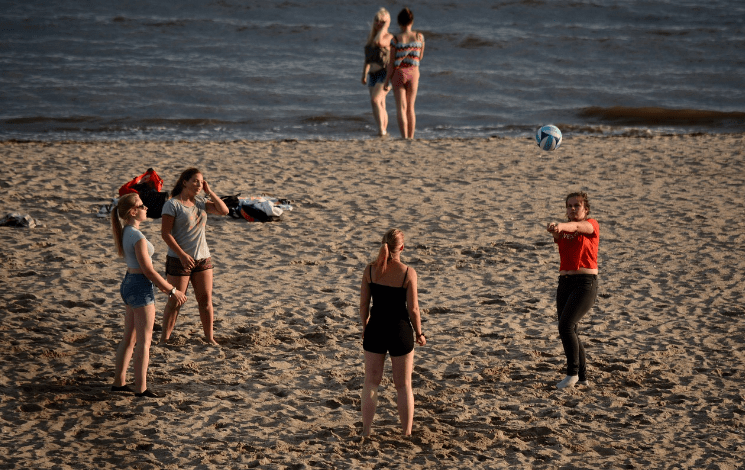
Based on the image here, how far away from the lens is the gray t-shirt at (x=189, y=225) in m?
6.53

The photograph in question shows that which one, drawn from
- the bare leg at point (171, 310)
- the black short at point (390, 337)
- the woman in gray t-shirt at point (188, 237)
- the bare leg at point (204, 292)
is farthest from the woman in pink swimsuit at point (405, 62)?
the black short at point (390, 337)

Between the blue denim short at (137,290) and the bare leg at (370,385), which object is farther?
the blue denim short at (137,290)

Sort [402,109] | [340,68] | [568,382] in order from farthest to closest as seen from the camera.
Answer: [340,68] < [402,109] < [568,382]

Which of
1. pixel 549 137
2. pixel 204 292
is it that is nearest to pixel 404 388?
pixel 204 292

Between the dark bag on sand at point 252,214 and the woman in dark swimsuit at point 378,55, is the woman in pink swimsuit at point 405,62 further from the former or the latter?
the dark bag on sand at point 252,214

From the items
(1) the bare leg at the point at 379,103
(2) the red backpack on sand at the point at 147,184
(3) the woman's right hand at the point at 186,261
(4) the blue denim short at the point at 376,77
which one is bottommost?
(3) the woman's right hand at the point at 186,261

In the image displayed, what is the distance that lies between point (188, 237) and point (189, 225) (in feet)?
0.35

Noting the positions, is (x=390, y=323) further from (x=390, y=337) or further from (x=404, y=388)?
(x=404, y=388)

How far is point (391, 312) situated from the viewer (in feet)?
A: 17.1

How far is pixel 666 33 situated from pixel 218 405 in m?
26.4

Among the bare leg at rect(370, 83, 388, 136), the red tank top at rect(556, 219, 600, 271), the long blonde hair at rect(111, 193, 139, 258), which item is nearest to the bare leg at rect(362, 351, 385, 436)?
the red tank top at rect(556, 219, 600, 271)

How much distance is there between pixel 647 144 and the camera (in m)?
14.4

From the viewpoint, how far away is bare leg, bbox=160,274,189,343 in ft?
21.9

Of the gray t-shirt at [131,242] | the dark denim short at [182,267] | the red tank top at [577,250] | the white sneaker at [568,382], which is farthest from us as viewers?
the dark denim short at [182,267]
